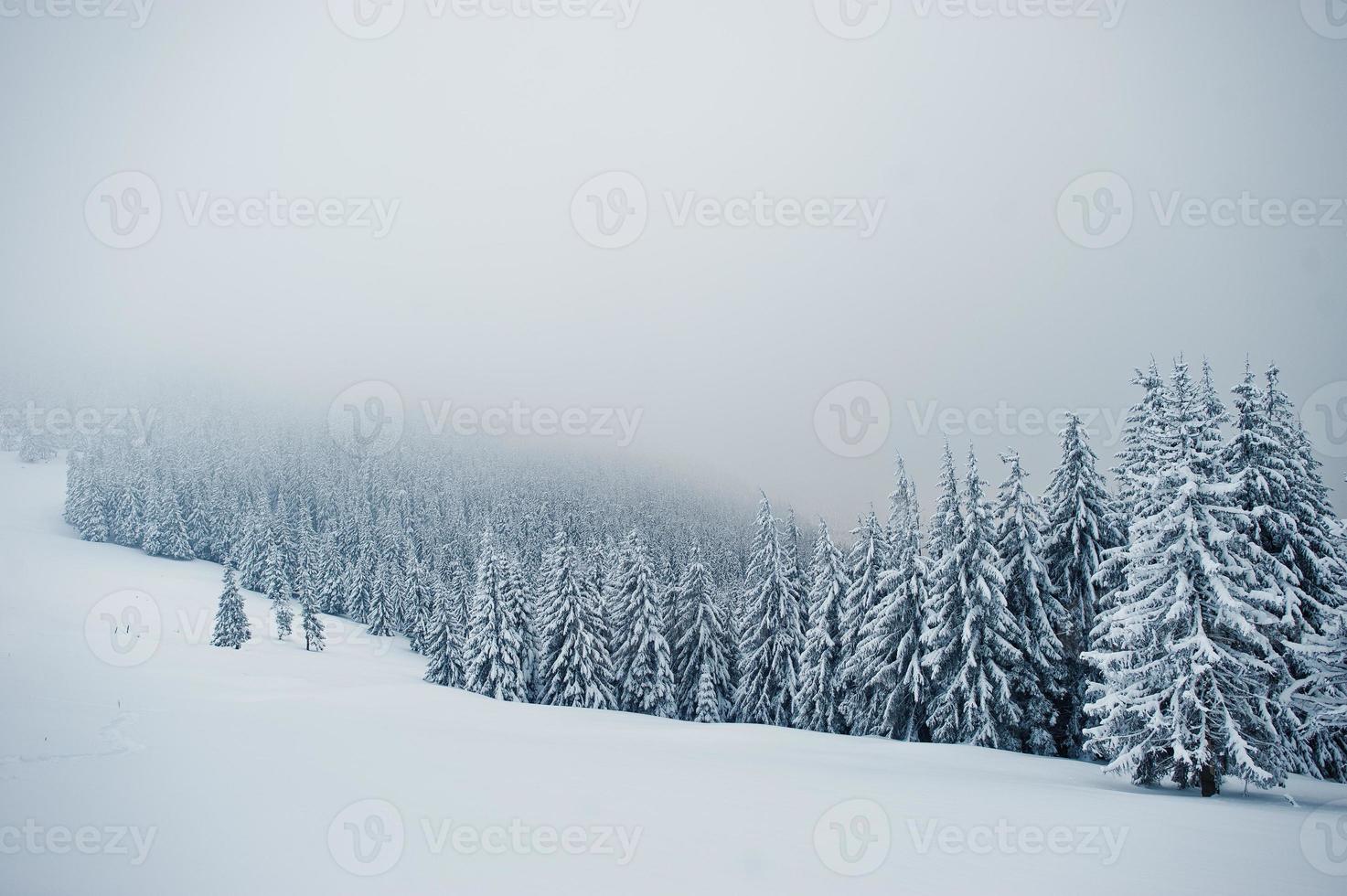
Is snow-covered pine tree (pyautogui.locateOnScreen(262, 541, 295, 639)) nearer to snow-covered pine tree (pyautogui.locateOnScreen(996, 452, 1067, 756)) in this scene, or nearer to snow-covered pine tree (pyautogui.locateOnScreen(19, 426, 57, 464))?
snow-covered pine tree (pyautogui.locateOnScreen(996, 452, 1067, 756))

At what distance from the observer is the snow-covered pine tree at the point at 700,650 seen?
123ft

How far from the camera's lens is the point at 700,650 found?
125 ft

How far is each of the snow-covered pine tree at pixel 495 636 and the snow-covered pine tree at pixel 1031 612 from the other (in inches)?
1069

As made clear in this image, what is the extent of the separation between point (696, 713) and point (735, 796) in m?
28.4

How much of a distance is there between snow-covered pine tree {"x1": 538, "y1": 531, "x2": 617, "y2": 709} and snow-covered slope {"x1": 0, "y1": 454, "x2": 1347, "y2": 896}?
18.8 metres

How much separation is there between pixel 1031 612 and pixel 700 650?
1979 centimetres

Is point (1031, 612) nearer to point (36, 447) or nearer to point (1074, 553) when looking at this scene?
point (1074, 553)

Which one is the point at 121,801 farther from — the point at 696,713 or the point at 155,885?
the point at 696,713

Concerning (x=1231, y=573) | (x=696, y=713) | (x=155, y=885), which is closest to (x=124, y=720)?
(x=155, y=885)

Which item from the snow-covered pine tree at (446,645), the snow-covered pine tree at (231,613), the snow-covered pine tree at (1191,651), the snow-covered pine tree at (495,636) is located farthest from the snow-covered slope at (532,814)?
the snow-covered pine tree at (231,613)

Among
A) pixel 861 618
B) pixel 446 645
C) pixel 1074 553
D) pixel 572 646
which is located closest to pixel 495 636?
pixel 572 646

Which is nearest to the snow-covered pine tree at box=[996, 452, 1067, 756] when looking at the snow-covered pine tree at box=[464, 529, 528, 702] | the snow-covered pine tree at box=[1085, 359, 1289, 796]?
the snow-covered pine tree at box=[1085, 359, 1289, 796]

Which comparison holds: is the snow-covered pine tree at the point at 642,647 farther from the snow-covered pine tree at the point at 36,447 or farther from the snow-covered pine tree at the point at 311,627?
the snow-covered pine tree at the point at 36,447

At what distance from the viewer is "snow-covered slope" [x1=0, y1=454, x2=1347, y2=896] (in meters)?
6.73
